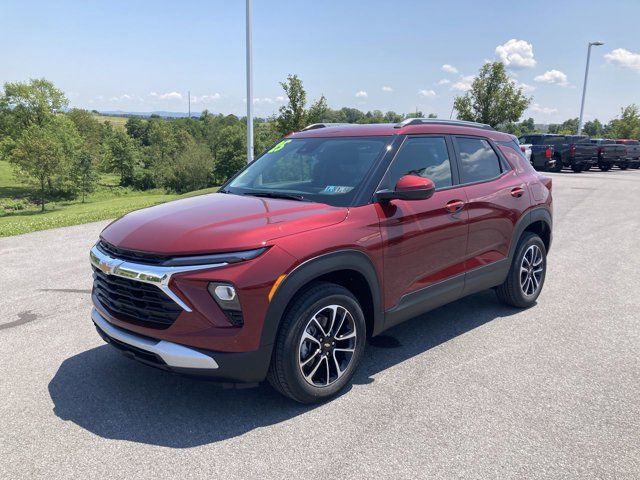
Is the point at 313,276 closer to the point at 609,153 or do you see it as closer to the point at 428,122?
the point at 428,122

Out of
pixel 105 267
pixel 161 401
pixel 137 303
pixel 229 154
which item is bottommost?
pixel 229 154

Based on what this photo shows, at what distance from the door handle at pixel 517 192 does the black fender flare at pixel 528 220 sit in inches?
8.6

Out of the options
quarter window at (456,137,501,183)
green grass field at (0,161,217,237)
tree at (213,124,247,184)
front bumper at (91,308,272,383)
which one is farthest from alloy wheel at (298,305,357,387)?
tree at (213,124,247,184)

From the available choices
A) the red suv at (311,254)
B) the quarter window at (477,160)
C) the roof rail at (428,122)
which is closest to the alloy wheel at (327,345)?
the red suv at (311,254)

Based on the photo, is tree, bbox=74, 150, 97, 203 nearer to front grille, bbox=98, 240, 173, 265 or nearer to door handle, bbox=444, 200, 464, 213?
front grille, bbox=98, 240, 173, 265

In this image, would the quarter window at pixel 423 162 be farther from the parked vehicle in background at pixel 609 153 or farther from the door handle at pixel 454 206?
the parked vehicle in background at pixel 609 153

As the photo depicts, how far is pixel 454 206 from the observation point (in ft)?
13.8

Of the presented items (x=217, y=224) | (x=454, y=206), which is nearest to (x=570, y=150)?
(x=454, y=206)

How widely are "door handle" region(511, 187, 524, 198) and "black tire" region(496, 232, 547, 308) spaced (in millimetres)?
471

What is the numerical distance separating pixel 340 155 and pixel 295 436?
2201 millimetres

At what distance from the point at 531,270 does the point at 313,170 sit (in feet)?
8.99

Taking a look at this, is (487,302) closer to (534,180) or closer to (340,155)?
(534,180)

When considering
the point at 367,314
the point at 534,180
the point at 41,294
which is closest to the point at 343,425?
the point at 367,314

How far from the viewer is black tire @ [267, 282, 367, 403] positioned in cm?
308
